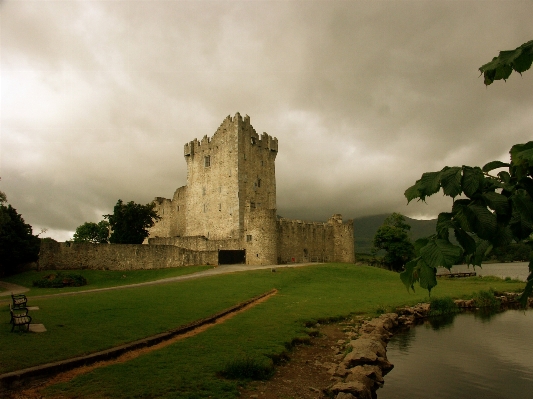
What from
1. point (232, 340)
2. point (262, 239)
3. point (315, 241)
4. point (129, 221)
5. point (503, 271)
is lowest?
point (503, 271)

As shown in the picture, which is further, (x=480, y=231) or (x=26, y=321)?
(x=26, y=321)

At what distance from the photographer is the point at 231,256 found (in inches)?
1938

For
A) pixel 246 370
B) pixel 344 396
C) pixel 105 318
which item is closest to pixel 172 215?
pixel 105 318

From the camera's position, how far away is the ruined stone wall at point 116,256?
41250 mm

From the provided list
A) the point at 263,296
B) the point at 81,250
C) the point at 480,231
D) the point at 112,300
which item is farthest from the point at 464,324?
the point at 81,250

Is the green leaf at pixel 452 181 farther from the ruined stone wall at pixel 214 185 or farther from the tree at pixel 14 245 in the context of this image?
the ruined stone wall at pixel 214 185

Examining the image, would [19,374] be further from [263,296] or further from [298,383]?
[263,296]

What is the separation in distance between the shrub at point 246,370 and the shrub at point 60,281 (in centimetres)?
2781

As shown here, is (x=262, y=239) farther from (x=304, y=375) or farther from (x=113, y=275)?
(x=304, y=375)

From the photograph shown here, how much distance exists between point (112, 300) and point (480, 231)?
20757 millimetres

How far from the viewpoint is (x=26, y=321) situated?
43.9 ft

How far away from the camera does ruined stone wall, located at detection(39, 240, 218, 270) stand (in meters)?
41.2

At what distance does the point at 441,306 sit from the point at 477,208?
27.6 meters

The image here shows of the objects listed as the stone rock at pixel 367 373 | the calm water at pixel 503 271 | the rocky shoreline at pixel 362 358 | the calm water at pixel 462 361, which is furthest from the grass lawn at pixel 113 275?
the calm water at pixel 503 271
